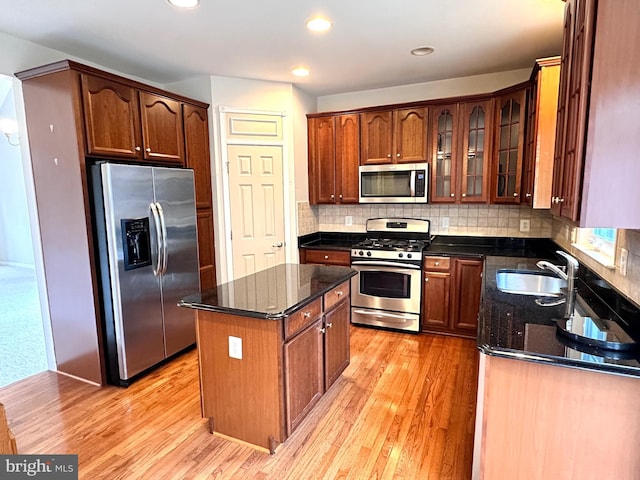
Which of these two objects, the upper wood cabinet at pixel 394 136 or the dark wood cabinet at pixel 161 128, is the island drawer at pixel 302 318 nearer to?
the dark wood cabinet at pixel 161 128

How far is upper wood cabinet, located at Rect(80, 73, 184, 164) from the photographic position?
2.59 metres

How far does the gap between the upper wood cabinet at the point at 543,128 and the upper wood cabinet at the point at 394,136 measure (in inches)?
43.5

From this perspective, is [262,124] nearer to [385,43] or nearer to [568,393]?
[385,43]

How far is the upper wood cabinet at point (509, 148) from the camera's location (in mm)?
3201

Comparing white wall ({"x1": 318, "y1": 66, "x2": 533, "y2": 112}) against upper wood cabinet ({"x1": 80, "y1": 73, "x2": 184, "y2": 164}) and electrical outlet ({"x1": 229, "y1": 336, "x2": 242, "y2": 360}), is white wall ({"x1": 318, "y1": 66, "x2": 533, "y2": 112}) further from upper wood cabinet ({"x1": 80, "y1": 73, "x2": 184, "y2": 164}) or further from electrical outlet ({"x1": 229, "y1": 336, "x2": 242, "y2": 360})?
electrical outlet ({"x1": 229, "y1": 336, "x2": 242, "y2": 360})

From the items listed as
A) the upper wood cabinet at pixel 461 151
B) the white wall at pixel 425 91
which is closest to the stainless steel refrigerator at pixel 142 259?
the white wall at pixel 425 91

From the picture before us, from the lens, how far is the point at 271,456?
6.63 feet

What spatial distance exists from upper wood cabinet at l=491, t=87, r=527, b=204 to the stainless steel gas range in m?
0.86

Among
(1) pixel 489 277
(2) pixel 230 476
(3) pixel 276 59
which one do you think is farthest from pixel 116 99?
(1) pixel 489 277

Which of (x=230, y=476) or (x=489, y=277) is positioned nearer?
(x=230, y=476)

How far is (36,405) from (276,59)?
3.22 metres

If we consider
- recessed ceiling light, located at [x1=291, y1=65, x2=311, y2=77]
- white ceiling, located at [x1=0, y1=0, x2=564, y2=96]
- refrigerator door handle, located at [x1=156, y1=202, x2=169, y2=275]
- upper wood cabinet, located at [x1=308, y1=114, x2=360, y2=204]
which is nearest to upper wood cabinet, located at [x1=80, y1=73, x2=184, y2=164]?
white ceiling, located at [x1=0, y1=0, x2=564, y2=96]

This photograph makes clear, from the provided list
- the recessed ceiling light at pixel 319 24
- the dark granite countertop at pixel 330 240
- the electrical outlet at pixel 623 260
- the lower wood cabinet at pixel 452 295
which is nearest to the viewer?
the electrical outlet at pixel 623 260

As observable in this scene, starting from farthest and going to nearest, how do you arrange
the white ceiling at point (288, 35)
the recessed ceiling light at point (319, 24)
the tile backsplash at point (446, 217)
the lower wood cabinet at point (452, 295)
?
1. the tile backsplash at point (446, 217)
2. the lower wood cabinet at point (452, 295)
3. the recessed ceiling light at point (319, 24)
4. the white ceiling at point (288, 35)
